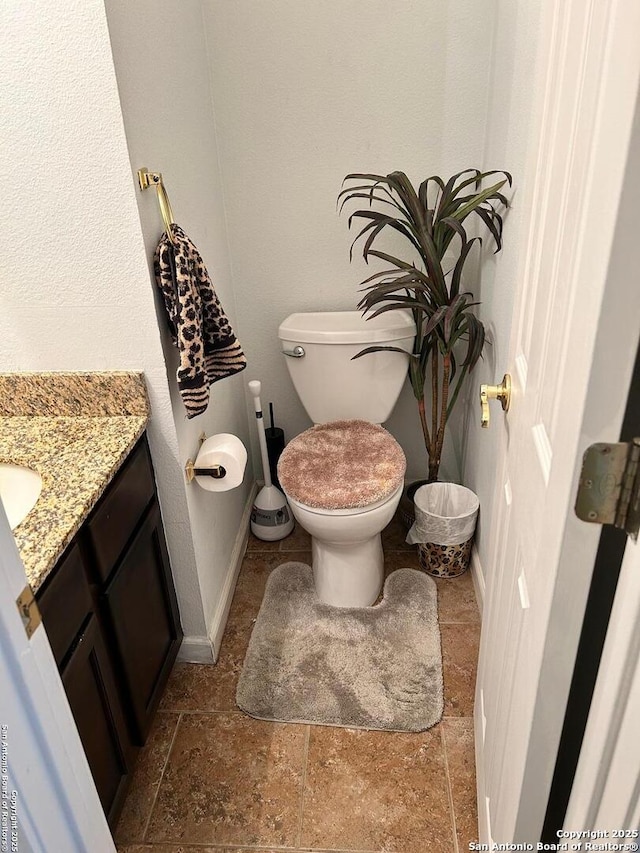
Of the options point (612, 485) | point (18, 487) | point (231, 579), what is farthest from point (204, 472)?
point (612, 485)

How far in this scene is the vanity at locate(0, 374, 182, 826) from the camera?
1.14 m

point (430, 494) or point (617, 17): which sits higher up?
point (617, 17)

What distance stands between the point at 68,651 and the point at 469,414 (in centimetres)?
161

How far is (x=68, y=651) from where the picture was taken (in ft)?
3.79

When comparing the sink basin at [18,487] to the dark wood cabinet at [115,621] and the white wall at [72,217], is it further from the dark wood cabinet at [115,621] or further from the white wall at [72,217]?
the white wall at [72,217]

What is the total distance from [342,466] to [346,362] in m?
0.40

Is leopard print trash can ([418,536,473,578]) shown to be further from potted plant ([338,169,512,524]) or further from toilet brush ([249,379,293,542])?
toilet brush ([249,379,293,542])

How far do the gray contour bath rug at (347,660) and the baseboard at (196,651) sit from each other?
0.12m

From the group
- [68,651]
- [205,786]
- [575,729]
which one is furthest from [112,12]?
[205,786]

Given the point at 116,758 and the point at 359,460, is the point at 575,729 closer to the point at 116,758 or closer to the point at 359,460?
the point at 116,758

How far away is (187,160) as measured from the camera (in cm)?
173

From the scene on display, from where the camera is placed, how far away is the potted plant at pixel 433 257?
182 centimetres

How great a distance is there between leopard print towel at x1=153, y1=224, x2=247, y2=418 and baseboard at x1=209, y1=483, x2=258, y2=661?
743 mm

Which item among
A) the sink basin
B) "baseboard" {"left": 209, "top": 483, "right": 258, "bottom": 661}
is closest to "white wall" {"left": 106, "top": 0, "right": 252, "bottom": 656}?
"baseboard" {"left": 209, "top": 483, "right": 258, "bottom": 661}
